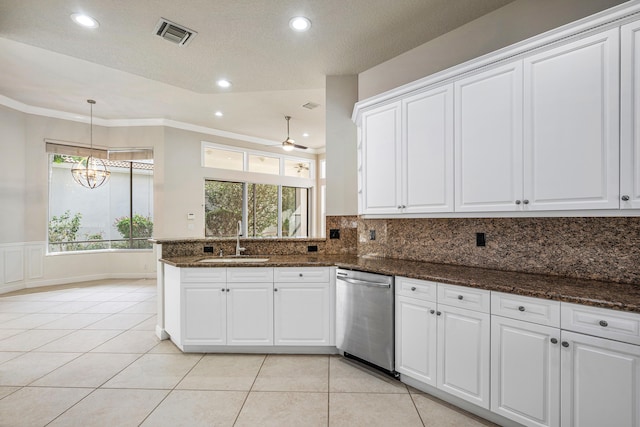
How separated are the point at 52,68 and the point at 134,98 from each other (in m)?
1.19

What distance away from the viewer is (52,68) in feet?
13.4

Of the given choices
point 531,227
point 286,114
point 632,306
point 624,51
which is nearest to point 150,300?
point 286,114

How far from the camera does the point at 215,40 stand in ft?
9.45

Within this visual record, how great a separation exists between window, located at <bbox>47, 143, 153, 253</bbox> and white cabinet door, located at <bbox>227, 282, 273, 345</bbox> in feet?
15.4

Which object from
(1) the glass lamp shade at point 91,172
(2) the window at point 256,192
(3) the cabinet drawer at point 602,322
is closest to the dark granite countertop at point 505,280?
(3) the cabinet drawer at point 602,322

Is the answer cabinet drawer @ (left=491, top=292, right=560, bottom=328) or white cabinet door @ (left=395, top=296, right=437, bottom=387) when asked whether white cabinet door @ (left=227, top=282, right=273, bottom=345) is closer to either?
white cabinet door @ (left=395, top=296, right=437, bottom=387)

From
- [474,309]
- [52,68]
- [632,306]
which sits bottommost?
[474,309]

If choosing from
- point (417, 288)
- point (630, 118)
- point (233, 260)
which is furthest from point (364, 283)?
point (630, 118)

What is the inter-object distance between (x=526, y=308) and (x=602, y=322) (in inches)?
12.7

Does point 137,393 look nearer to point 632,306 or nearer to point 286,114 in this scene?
point 632,306

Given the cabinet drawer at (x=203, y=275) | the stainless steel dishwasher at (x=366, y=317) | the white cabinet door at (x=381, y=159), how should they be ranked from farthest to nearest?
the cabinet drawer at (x=203, y=275) → the white cabinet door at (x=381, y=159) → the stainless steel dishwasher at (x=366, y=317)

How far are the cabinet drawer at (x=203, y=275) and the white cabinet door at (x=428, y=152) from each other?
180cm

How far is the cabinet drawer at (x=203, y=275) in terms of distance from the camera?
114 inches

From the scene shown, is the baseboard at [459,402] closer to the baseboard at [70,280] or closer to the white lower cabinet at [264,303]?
the white lower cabinet at [264,303]
